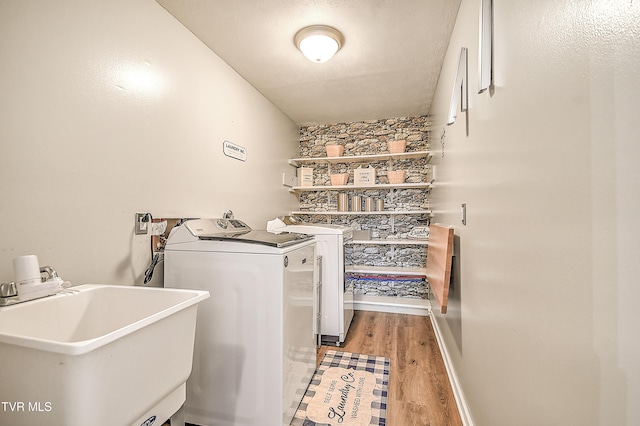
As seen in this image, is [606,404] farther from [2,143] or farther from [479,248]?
[2,143]

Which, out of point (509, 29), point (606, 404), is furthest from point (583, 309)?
point (509, 29)

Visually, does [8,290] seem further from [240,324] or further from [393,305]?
[393,305]

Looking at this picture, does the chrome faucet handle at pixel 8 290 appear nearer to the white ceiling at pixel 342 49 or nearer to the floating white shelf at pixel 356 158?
the white ceiling at pixel 342 49

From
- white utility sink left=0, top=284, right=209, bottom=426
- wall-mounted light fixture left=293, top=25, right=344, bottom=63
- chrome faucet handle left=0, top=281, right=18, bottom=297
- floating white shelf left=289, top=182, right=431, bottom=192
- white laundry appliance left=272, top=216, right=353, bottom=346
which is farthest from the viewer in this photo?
floating white shelf left=289, top=182, right=431, bottom=192

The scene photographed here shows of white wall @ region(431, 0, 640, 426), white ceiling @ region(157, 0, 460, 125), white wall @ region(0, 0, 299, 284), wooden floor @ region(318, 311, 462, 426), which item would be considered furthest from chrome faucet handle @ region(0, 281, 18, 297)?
wooden floor @ region(318, 311, 462, 426)

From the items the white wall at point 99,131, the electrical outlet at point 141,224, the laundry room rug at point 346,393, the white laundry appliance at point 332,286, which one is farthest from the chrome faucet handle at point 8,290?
the white laundry appliance at point 332,286

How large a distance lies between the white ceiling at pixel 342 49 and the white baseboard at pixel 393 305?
7.78 ft

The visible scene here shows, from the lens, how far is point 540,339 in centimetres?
81

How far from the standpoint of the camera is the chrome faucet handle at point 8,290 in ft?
3.06

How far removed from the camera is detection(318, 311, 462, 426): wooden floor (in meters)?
1.71

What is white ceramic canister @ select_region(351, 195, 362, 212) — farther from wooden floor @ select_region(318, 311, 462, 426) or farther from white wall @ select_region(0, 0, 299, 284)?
white wall @ select_region(0, 0, 299, 284)

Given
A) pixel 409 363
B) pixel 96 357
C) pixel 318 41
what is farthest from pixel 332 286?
pixel 96 357

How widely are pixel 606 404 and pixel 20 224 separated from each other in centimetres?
182

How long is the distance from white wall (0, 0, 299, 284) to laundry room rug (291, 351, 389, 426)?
4.22ft
